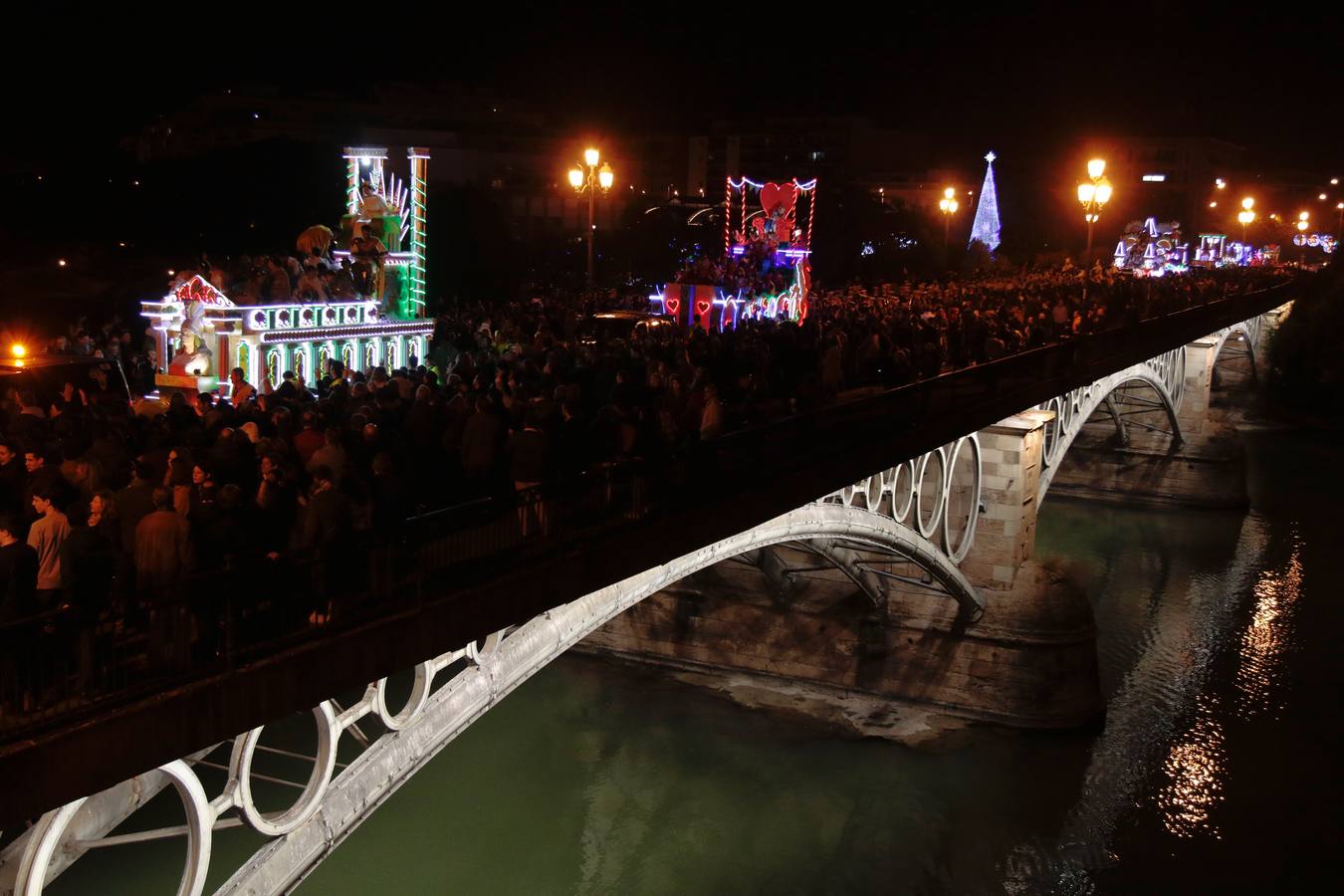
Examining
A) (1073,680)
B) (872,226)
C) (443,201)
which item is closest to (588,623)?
(1073,680)

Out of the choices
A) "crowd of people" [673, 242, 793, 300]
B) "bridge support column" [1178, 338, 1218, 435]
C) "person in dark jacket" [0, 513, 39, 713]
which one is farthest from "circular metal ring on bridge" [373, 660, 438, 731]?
"bridge support column" [1178, 338, 1218, 435]

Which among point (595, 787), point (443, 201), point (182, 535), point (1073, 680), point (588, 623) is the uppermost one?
point (443, 201)

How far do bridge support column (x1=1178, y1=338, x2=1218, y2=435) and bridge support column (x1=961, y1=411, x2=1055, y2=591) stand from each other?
22803 millimetres

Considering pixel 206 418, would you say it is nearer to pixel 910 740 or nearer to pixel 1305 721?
pixel 910 740

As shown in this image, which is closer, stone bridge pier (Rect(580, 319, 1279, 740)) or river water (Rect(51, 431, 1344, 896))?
river water (Rect(51, 431, 1344, 896))

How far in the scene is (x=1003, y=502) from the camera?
21.2 meters

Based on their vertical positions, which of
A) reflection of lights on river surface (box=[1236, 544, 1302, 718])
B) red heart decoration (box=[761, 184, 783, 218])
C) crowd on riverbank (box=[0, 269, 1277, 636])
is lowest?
reflection of lights on river surface (box=[1236, 544, 1302, 718])

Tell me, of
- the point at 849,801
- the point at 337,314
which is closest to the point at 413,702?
the point at 849,801

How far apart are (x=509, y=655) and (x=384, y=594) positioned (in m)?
2.56

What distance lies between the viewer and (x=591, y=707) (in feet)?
71.0

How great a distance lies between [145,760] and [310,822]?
2.76m

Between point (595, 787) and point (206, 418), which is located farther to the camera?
point (595, 787)

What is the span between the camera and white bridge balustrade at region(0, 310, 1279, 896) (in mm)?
7469

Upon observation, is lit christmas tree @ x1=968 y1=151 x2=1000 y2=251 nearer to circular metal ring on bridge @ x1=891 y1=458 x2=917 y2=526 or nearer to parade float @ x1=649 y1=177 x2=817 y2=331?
parade float @ x1=649 y1=177 x2=817 y2=331
